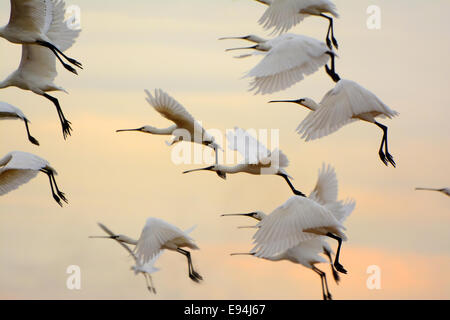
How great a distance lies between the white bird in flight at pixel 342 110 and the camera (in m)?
21.3

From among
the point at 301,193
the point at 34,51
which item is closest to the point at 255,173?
the point at 301,193

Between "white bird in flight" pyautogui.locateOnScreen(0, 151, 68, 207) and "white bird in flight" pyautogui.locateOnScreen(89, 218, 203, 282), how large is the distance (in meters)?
1.84

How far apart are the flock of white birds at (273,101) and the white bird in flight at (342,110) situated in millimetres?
16

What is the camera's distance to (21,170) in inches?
1011

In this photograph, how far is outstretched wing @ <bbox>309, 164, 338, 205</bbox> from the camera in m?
25.7

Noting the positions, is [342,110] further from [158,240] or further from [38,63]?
[38,63]

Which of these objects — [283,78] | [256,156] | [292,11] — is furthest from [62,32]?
[283,78]

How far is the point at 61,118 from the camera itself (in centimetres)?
2623

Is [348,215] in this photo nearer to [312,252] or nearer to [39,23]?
[312,252]

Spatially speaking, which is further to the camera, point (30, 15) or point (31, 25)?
point (31, 25)

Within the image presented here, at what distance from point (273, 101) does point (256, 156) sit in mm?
1555

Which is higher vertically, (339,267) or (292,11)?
(292,11)

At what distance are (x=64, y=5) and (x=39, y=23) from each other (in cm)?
395

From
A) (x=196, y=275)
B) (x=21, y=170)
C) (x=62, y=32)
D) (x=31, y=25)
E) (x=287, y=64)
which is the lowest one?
(x=196, y=275)
